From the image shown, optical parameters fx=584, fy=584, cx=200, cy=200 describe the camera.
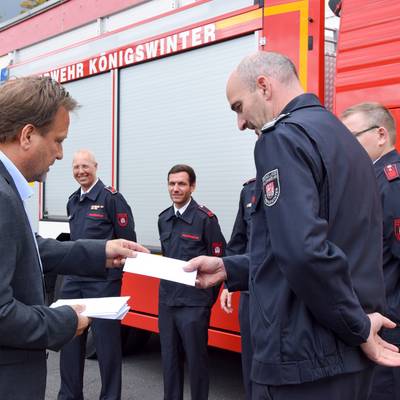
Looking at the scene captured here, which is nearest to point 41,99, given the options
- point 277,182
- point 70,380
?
point 277,182

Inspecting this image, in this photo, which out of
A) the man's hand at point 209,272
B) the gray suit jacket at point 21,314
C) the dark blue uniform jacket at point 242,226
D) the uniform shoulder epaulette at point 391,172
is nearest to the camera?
the gray suit jacket at point 21,314

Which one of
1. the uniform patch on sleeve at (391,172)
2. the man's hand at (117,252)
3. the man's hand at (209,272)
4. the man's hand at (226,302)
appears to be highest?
the uniform patch on sleeve at (391,172)

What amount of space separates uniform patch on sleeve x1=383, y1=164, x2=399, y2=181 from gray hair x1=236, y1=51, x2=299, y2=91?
88 cm

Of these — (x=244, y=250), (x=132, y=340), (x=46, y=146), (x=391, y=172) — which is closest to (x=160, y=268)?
(x=46, y=146)

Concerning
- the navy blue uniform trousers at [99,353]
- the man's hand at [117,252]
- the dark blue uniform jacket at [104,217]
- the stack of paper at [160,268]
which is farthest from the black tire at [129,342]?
the stack of paper at [160,268]

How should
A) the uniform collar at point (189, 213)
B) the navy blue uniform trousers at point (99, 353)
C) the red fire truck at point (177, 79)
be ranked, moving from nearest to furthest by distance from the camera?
the red fire truck at point (177, 79) → the uniform collar at point (189, 213) → the navy blue uniform trousers at point (99, 353)

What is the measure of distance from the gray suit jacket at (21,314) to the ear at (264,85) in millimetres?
835

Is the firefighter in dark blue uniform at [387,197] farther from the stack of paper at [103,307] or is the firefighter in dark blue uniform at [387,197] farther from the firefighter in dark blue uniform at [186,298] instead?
the firefighter in dark blue uniform at [186,298]

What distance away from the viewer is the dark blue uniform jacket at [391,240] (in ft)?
8.14

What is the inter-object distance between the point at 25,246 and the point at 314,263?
820 mm

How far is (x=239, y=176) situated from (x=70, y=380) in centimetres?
189

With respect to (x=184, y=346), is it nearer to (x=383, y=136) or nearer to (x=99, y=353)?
(x=99, y=353)

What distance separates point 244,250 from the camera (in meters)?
3.78

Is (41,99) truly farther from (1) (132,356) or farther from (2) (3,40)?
(2) (3,40)
